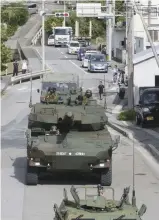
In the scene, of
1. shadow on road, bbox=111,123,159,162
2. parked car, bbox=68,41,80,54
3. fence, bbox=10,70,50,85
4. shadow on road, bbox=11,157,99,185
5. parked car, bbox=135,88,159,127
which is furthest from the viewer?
parked car, bbox=68,41,80,54

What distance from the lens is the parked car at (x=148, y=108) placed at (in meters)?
34.0

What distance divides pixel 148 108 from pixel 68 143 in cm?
1549

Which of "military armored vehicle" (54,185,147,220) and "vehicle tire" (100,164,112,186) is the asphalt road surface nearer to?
"vehicle tire" (100,164,112,186)

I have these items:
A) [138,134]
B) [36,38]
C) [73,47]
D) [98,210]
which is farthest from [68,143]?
[36,38]

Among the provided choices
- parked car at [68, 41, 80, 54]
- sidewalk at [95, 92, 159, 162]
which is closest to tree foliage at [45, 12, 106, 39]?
parked car at [68, 41, 80, 54]

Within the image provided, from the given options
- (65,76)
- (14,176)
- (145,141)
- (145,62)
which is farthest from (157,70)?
(14,176)

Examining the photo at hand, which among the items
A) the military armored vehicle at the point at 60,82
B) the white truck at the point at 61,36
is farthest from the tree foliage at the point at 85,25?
the military armored vehicle at the point at 60,82

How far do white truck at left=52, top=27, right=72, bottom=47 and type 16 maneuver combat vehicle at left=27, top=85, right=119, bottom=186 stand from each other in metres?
64.1

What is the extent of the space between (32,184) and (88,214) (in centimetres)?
857

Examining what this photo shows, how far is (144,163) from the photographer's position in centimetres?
2381

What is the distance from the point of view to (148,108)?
34344mm

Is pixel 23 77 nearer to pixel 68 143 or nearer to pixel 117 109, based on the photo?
pixel 117 109

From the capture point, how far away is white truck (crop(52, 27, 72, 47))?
85044mm

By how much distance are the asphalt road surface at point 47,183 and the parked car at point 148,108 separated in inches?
162
